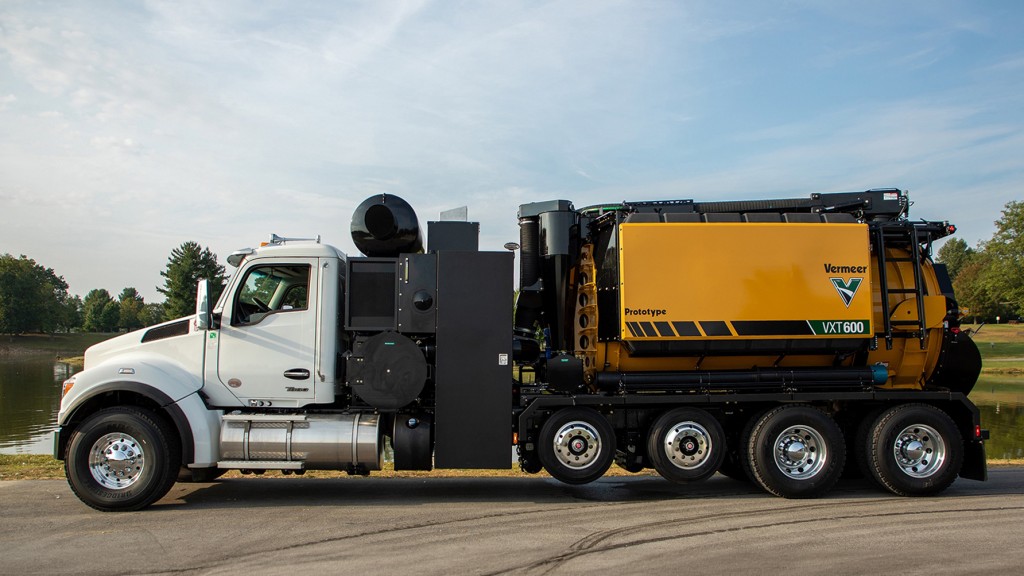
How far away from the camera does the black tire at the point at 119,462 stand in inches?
314

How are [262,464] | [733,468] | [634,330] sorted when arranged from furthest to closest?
1. [733,468]
2. [634,330]
3. [262,464]

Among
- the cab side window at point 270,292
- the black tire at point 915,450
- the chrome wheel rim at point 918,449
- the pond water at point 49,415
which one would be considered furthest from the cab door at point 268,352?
the pond water at point 49,415

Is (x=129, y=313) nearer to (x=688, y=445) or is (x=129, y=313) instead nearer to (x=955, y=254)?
(x=688, y=445)

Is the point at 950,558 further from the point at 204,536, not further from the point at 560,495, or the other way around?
the point at 204,536

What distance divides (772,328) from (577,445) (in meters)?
2.72

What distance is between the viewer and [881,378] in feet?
29.9

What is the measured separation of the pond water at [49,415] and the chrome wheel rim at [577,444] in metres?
11.7

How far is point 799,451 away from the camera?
8.82 metres

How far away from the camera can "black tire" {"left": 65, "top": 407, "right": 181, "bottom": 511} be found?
797cm

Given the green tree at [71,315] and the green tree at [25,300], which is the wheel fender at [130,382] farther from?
the green tree at [71,315]

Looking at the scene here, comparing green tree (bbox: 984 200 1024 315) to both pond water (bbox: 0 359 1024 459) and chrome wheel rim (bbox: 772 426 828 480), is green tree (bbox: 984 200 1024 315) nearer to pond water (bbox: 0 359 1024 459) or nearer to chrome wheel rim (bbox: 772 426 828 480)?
pond water (bbox: 0 359 1024 459)

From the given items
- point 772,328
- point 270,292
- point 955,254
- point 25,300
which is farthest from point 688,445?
point 955,254

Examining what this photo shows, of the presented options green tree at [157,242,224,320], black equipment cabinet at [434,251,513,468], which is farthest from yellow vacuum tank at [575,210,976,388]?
green tree at [157,242,224,320]

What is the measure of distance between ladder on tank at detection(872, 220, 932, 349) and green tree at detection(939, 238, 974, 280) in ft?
470
